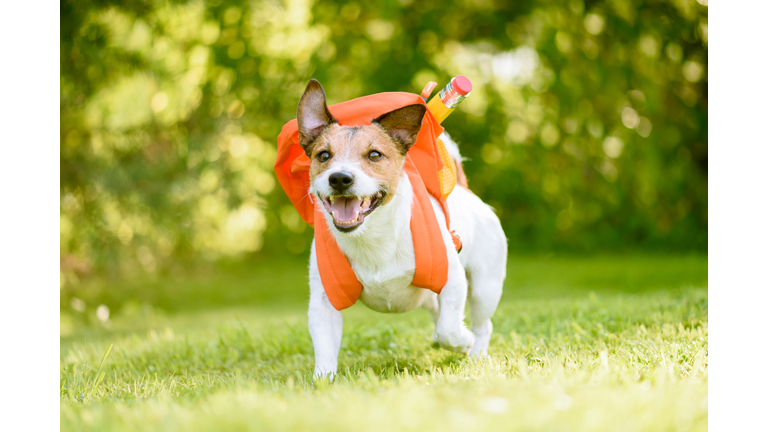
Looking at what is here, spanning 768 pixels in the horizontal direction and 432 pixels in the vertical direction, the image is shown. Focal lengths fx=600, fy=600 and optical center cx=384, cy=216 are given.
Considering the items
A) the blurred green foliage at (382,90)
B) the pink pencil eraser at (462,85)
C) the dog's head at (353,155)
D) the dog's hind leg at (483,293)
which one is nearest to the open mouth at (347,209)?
the dog's head at (353,155)

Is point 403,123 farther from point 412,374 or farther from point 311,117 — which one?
point 412,374

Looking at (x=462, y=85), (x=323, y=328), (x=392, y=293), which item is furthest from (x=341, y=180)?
(x=462, y=85)

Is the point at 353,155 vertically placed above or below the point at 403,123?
below

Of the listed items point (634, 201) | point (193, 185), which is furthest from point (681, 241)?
point (193, 185)

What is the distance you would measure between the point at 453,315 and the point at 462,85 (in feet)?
4.37

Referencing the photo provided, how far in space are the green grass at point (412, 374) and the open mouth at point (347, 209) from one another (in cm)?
77

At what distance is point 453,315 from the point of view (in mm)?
3432

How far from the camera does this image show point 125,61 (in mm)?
6707

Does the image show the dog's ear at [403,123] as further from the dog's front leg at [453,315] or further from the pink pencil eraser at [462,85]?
the dog's front leg at [453,315]

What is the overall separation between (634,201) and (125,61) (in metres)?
7.78

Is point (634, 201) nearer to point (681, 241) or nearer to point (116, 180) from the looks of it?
point (681, 241)

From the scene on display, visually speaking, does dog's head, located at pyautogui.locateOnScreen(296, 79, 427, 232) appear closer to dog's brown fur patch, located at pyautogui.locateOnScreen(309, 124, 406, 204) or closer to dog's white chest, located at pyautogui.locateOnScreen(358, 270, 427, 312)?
dog's brown fur patch, located at pyautogui.locateOnScreen(309, 124, 406, 204)

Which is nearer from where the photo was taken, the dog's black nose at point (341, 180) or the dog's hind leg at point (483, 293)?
the dog's black nose at point (341, 180)

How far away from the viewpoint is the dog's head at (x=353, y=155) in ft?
9.91
